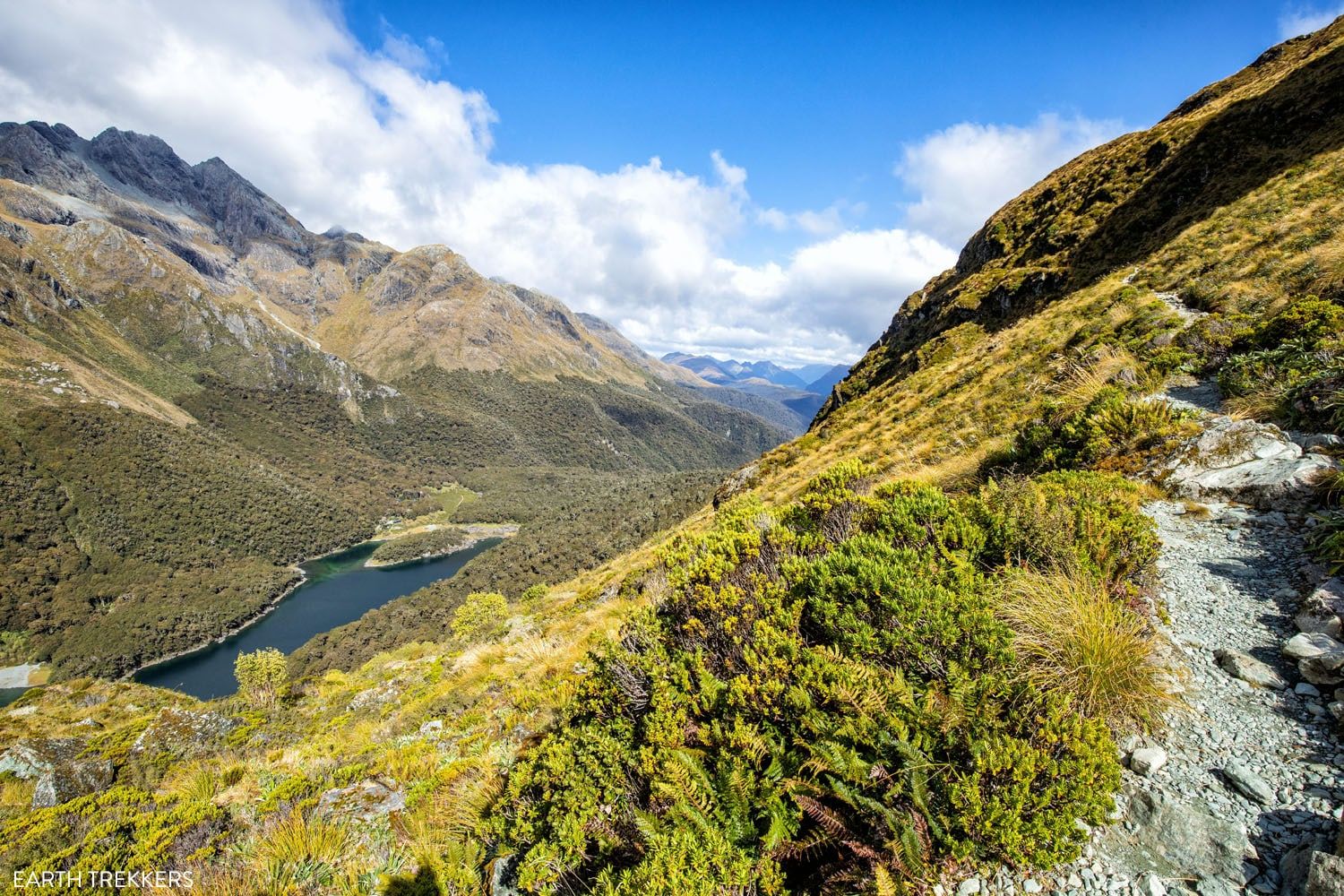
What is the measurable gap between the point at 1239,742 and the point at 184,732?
76.6 feet

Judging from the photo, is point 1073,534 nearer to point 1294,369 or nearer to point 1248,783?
point 1248,783

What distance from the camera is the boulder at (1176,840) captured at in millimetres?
3174

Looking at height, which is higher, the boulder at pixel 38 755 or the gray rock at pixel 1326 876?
the gray rock at pixel 1326 876

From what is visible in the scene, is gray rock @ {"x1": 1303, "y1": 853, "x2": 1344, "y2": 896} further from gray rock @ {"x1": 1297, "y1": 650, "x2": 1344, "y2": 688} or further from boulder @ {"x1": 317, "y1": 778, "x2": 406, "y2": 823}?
boulder @ {"x1": 317, "y1": 778, "x2": 406, "y2": 823}

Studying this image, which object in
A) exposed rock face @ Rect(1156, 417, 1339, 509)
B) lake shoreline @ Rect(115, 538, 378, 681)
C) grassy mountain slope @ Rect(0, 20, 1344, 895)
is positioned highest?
exposed rock face @ Rect(1156, 417, 1339, 509)

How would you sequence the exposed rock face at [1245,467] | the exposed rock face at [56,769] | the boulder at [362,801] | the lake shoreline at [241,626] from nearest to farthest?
the exposed rock face at [1245,467]
the boulder at [362,801]
the exposed rock face at [56,769]
the lake shoreline at [241,626]

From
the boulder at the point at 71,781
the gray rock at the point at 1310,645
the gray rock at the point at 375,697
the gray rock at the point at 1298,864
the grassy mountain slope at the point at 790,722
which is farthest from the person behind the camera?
the gray rock at the point at 375,697

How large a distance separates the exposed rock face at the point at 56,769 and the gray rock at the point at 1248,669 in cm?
2052

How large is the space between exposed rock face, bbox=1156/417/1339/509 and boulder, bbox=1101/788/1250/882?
5534 millimetres

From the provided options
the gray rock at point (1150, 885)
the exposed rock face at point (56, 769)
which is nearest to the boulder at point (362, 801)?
the gray rock at point (1150, 885)

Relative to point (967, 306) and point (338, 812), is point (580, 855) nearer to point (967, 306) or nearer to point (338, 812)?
point (338, 812)

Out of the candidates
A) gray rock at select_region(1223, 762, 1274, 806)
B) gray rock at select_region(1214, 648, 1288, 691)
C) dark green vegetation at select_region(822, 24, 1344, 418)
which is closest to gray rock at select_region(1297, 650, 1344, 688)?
gray rock at select_region(1214, 648, 1288, 691)

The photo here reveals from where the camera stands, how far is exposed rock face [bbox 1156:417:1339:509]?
256 inches

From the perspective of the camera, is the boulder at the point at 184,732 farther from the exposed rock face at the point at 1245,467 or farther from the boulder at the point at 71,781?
the exposed rock face at the point at 1245,467
